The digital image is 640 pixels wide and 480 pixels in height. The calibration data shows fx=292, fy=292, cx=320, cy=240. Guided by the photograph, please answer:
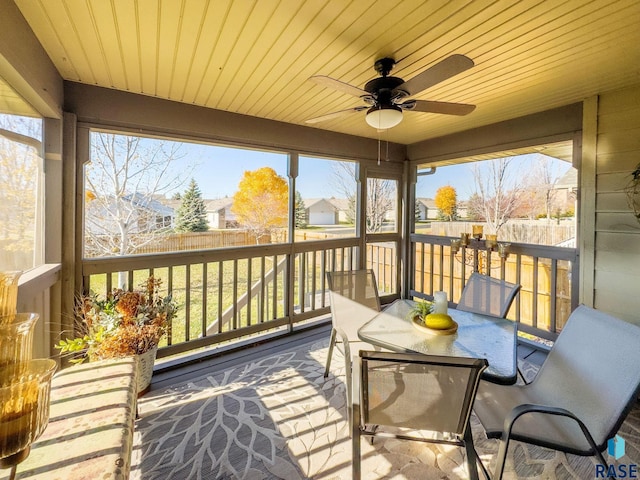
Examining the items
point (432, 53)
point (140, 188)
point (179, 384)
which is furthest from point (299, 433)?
point (140, 188)

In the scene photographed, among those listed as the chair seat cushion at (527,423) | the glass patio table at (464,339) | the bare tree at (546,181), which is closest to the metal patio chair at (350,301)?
the glass patio table at (464,339)

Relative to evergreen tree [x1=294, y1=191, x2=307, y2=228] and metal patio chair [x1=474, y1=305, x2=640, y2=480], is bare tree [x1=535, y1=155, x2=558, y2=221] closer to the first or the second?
metal patio chair [x1=474, y1=305, x2=640, y2=480]

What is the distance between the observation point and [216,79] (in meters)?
2.42

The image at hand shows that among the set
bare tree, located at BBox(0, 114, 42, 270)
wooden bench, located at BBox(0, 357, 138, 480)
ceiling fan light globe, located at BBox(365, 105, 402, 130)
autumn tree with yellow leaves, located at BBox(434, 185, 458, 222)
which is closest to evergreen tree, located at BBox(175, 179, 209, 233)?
bare tree, located at BBox(0, 114, 42, 270)

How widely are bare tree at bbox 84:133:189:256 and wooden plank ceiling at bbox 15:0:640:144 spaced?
1193 millimetres

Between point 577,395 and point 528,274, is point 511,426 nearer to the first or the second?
point 577,395

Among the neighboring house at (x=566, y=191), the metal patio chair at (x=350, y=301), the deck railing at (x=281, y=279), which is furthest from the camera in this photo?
the neighboring house at (x=566, y=191)

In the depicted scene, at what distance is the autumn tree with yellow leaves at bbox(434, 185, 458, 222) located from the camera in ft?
14.1

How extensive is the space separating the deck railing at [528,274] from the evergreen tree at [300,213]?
6.52ft

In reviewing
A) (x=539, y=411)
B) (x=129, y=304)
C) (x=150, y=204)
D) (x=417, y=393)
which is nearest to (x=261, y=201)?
(x=150, y=204)

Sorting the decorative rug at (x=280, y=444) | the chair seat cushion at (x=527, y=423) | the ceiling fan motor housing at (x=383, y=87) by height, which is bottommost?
the decorative rug at (x=280, y=444)

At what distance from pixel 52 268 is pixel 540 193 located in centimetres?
485

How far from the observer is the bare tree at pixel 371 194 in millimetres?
4402

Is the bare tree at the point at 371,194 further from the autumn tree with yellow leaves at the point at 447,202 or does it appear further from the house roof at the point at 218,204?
the house roof at the point at 218,204
